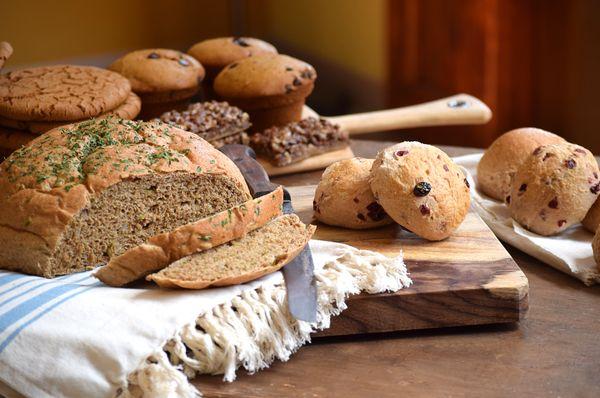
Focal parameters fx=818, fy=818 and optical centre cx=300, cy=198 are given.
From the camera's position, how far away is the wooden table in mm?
1866

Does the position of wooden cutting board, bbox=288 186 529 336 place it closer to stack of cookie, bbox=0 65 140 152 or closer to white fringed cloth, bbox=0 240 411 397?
white fringed cloth, bbox=0 240 411 397

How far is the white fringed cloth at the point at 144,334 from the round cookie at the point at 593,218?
82 centimetres

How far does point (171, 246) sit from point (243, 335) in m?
0.32

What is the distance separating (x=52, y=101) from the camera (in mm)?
3172

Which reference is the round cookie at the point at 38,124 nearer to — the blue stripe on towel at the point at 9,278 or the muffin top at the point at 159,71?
the muffin top at the point at 159,71

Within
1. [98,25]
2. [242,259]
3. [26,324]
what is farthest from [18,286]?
[98,25]

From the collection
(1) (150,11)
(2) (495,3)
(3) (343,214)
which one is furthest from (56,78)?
(1) (150,11)

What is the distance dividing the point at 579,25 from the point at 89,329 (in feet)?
13.5

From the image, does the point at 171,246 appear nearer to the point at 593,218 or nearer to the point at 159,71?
the point at 593,218

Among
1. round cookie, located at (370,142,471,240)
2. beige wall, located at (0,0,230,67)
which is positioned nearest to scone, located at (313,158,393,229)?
round cookie, located at (370,142,471,240)

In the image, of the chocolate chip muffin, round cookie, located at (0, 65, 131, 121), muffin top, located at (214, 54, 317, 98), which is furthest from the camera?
muffin top, located at (214, 54, 317, 98)

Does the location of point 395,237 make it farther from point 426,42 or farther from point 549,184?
point 426,42

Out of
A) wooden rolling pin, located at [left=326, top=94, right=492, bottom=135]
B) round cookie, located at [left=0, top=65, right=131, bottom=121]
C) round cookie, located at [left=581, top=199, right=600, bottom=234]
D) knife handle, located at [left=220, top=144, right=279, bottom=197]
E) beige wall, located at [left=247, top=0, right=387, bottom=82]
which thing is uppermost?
round cookie, located at [left=0, top=65, right=131, bottom=121]

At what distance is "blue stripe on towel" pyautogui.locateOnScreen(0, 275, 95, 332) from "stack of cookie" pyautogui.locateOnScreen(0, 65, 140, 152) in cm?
121
